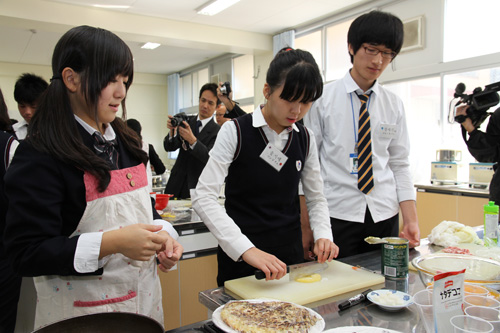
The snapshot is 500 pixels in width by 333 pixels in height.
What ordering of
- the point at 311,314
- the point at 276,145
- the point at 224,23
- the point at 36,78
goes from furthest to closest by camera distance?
the point at 224,23 < the point at 36,78 < the point at 276,145 < the point at 311,314

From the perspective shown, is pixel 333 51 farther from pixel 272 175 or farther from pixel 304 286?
pixel 304 286

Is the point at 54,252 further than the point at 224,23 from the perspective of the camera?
No

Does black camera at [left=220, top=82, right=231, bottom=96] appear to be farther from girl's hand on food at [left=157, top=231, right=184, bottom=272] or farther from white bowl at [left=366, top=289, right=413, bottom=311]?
white bowl at [left=366, top=289, right=413, bottom=311]

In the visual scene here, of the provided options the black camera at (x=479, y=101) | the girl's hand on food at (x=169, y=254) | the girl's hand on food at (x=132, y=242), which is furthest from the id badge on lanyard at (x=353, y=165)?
the black camera at (x=479, y=101)

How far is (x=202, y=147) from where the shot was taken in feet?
9.96

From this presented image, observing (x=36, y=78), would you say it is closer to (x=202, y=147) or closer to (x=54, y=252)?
(x=202, y=147)

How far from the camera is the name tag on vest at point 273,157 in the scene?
4.25ft

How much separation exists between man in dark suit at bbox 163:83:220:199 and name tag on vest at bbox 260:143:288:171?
177 cm

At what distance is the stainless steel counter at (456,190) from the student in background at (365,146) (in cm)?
263

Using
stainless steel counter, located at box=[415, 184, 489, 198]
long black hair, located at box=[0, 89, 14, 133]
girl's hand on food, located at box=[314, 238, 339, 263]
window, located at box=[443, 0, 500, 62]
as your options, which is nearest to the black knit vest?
girl's hand on food, located at box=[314, 238, 339, 263]

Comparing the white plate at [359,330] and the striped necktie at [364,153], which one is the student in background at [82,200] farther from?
the striped necktie at [364,153]

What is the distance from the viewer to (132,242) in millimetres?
820

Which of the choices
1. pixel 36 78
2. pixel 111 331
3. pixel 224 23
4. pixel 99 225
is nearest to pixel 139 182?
pixel 99 225

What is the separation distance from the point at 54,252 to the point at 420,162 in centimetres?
492
